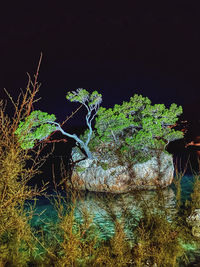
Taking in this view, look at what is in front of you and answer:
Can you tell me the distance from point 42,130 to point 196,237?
595cm

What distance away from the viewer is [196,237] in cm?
434

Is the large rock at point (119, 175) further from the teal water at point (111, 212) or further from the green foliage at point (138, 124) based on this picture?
the green foliage at point (138, 124)

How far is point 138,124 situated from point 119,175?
240 cm

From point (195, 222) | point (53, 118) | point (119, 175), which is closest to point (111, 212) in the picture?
point (195, 222)

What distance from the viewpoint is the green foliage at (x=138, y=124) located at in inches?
331

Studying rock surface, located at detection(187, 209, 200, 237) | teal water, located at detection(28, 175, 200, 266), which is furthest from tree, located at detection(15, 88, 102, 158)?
rock surface, located at detection(187, 209, 200, 237)

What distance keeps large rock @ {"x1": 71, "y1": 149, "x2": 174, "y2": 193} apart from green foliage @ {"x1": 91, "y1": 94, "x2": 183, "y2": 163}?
24.6 inches

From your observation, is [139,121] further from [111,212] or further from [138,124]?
[111,212]

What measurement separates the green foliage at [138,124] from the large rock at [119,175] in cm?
62

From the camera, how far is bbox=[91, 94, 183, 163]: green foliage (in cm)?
841

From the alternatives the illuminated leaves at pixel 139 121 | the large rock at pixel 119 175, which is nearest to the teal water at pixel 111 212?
the large rock at pixel 119 175

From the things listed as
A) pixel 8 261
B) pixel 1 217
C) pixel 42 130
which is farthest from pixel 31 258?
pixel 42 130

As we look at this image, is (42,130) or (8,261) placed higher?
(42,130)

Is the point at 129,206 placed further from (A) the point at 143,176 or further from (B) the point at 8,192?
(B) the point at 8,192
